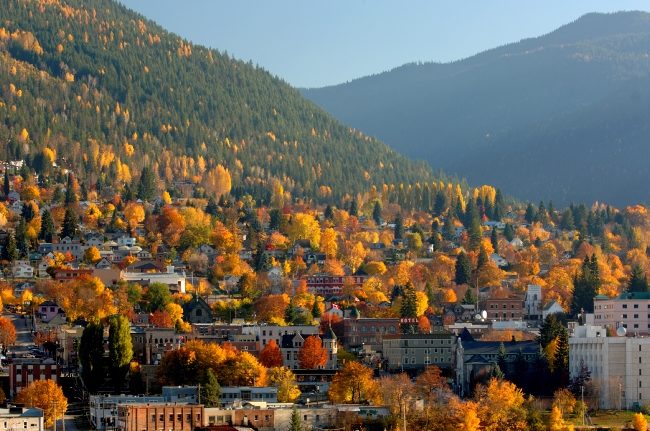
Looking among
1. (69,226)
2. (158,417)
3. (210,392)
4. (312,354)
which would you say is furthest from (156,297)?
(158,417)

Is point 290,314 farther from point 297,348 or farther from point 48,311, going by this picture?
point 48,311

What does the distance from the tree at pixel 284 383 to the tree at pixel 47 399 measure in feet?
43.5

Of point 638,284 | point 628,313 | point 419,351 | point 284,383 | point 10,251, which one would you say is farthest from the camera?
point 10,251

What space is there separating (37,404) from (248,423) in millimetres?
12494

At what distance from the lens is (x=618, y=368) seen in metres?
126

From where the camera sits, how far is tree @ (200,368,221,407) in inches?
4601

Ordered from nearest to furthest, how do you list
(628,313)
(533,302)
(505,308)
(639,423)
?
1. (639,423)
2. (628,313)
3. (505,308)
4. (533,302)

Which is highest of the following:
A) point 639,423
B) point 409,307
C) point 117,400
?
point 409,307

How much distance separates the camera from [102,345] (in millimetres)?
128625

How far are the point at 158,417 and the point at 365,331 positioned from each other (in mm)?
43279

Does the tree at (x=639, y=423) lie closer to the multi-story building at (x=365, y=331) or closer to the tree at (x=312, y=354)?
the tree at (x=312, y=354)

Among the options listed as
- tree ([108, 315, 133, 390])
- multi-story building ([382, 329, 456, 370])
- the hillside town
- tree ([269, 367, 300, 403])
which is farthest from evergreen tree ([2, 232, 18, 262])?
tree ([269, 367, 300, 403])

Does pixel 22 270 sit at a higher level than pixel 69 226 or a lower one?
lower

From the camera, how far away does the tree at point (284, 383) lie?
123 meters
